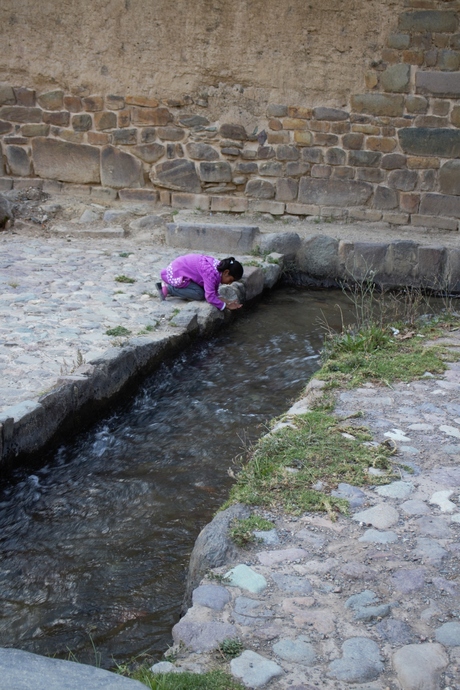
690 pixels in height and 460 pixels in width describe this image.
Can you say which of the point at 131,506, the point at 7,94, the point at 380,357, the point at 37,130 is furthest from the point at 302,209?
the point at 131,506

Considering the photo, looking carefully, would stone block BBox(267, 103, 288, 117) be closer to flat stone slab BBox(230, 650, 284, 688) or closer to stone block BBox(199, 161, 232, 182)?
stone block BBox(199, 161, 232, 182)

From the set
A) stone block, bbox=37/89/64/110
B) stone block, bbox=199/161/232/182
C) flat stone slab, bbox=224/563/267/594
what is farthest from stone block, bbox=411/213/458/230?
flat stone slab, bbox=224/563/267/594

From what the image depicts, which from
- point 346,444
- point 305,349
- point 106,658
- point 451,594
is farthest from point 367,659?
point 305,349

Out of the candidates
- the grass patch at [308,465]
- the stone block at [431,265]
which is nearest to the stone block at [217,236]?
the stone block at [431,265]

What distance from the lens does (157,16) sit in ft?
31.9

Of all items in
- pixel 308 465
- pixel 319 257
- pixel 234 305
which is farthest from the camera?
pixel 319 257

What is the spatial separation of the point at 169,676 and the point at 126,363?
10.6 ft

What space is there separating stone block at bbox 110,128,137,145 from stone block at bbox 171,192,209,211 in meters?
0.95

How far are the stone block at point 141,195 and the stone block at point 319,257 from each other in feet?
8.44

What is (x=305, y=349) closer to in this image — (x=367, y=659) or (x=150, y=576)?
(x=150, y=576)

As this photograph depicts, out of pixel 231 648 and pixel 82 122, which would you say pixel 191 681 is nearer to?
pixel 231 648

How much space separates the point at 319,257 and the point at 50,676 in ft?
24.3

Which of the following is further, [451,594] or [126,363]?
[126,363]

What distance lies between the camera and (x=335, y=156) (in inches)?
381
